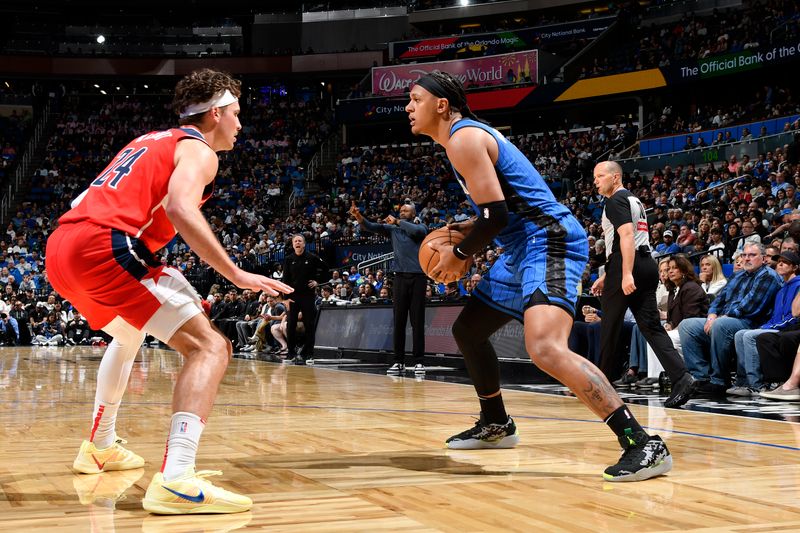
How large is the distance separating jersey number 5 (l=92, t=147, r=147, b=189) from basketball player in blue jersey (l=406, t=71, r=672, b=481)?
1.29 meters

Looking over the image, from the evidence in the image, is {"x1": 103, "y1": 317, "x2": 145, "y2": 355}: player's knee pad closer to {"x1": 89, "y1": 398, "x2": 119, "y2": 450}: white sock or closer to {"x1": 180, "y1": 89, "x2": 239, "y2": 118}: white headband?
{"x1": 89, "y1": 398, "x2": 119, "y2": 450}: white sock

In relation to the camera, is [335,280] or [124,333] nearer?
[124,333]

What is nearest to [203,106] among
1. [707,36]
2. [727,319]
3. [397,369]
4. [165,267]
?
[165,267]

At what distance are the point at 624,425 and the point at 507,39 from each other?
33403mm

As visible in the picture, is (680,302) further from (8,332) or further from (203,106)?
(8,332)

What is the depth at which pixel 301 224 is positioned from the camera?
2930cm

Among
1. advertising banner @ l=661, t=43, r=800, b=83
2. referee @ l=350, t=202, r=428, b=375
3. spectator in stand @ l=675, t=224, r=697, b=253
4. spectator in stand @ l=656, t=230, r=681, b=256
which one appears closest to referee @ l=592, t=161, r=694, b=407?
referee @ l=350, t=202, r=428, b=375

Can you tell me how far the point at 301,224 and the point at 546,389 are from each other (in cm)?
2185

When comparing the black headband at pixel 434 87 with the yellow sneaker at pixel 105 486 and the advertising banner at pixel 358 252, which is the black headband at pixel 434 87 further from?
the advertising banner at pixel 358 252

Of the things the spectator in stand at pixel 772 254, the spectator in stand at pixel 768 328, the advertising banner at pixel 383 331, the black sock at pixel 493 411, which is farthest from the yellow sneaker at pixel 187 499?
the advertising banner at pixel 383 331

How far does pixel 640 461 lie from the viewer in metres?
3.49

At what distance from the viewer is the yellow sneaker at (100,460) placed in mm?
3752

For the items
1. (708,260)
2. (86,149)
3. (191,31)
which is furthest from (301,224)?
(708,260)

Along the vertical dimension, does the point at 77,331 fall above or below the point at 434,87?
below
